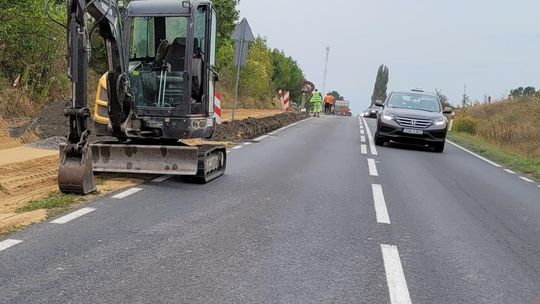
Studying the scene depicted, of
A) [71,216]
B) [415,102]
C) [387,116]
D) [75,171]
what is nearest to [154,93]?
[75,171]

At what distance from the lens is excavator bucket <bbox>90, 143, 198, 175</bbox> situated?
28.4ft

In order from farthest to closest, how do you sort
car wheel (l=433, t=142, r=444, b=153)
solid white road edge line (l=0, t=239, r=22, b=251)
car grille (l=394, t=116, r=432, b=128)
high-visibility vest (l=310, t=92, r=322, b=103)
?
high-visibility vest (l=310, t=92, r=322, b=103), car wheel (l=433, t=142, r=444, b=153), car grille (l=394, t=116, r=432, b=128), solid white road edge line (l=0, t=239, r=22, b=251)

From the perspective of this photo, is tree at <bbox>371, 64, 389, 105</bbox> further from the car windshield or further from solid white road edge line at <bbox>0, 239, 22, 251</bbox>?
solid white road edge line at <bbox>0, 239, 22, 251</bbox>

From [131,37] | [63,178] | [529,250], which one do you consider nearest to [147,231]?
[63,178]

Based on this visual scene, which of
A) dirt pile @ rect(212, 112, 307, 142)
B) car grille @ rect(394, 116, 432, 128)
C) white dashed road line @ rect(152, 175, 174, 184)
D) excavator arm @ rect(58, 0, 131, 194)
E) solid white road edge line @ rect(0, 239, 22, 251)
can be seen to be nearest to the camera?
solid white road edge line @ rect(0, 239, 22, 251)

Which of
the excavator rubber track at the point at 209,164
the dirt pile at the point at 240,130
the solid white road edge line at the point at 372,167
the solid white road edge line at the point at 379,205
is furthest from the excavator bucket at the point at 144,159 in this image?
the dirt pile at the point at 240,130

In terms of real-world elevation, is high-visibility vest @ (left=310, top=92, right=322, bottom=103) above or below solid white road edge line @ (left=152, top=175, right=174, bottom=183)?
above

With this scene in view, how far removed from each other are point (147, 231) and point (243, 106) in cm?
3190

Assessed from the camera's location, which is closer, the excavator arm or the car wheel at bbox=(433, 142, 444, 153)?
the excavator arm

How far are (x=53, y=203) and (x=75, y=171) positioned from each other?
585 mm

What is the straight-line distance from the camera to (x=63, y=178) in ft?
24.0

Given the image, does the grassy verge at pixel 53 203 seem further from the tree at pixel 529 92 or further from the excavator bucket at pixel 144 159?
the tree at pixel 529 92

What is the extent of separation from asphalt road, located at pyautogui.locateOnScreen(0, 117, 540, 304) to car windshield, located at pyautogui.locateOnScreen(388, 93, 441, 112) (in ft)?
26.8

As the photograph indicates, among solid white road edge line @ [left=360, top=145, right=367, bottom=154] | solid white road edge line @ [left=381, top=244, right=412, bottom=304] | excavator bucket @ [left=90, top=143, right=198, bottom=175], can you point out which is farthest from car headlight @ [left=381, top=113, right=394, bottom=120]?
solid white road edge line @ [left=381, top=244, right=412, bottom=304]
